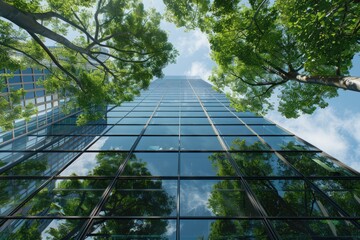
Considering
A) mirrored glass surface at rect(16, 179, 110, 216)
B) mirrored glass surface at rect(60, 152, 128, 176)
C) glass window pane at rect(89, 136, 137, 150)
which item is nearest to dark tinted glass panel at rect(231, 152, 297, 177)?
mirrored glass surface at rect(60, 152, 128, 176)

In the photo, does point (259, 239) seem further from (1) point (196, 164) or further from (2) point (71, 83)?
(2) point (71, 83)

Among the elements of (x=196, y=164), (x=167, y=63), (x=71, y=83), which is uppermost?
(x=167, y=63)

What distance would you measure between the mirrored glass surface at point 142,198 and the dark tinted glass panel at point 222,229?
601mm

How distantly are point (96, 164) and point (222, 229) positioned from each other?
4.87 metres

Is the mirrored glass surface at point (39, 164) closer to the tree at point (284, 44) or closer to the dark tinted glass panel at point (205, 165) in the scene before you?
the dark tinted glass panel at point (205, 165)

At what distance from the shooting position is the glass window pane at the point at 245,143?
31.9 ft

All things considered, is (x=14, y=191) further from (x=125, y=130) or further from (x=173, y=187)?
(x=125, y=130)

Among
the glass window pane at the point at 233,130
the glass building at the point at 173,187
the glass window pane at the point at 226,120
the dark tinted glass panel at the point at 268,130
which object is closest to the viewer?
the glass building at the point at 173,187

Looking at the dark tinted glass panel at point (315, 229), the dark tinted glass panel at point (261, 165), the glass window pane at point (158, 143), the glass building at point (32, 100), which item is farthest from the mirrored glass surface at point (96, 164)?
the dark tinted glass panel at point (315, 229)

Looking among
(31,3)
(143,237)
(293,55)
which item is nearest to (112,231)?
(143,237)

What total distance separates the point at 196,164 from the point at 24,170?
5.69 metres

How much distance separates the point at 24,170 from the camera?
25.7 feet

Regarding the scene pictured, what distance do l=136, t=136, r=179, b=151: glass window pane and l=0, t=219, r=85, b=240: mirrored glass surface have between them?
14.4 ft

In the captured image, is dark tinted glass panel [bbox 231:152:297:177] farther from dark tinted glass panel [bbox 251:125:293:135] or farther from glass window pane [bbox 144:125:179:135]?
glass window pane [bbox 144:125:179:135]
